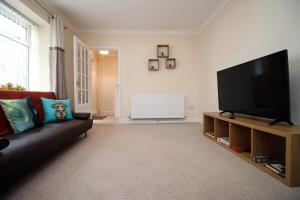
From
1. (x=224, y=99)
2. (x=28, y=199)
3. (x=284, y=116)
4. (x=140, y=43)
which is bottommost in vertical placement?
(x=28, y=199)

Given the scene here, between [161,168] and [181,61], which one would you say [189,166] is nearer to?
[161,168]

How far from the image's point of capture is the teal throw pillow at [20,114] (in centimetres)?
169

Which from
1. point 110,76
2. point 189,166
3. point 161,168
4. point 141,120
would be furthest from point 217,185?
point 110,76

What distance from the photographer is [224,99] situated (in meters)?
2.51

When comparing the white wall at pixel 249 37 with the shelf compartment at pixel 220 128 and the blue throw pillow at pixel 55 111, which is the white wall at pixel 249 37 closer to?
the shelf compartment at pixel 220 128

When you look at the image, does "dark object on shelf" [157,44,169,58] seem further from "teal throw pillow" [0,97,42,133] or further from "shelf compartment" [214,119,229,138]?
"teal throw pillow" [0,97,42,133]

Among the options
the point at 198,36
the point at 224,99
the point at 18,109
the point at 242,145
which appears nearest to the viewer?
the point at 18,109

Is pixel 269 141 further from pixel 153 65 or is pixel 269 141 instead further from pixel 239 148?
pixel 153 65

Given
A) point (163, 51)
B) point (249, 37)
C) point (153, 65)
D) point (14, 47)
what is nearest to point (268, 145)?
point (249, 37)

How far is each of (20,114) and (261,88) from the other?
2.68 m

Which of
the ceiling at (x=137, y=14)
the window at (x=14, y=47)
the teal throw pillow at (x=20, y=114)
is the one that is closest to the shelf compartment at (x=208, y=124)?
the ceiling at (x=137, y=14)

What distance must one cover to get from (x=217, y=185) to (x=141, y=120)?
312 centimetres

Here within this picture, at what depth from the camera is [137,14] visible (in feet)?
10.9

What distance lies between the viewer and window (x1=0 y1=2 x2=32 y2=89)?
240 centimetres
